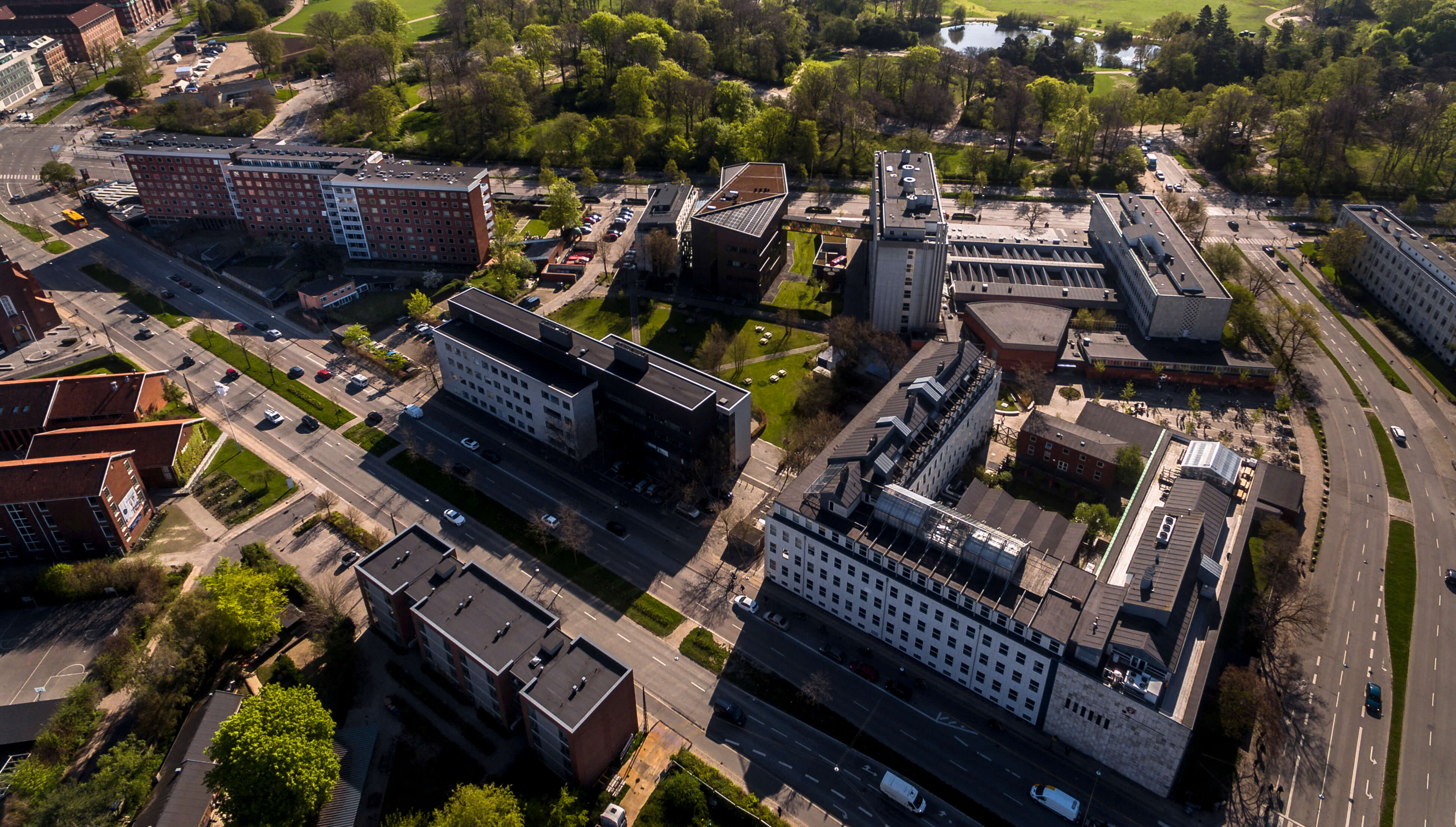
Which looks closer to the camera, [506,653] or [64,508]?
[506,653]

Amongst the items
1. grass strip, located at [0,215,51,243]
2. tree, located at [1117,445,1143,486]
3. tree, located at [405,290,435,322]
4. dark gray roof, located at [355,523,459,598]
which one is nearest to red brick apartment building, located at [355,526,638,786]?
dark gray roof, located at [355,523,459,598]

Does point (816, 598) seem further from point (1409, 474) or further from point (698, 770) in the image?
point (1409, 474)

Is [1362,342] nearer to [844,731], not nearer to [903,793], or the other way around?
[844,731]

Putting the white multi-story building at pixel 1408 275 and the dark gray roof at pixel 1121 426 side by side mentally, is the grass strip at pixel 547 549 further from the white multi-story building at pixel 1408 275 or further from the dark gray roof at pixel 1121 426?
the white multi-story building at pixel 1408 275

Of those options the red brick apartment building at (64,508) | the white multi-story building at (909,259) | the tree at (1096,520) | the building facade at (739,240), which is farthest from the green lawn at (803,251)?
the red brick apartment building at (64,508)

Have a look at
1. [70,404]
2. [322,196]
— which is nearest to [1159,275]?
[322,196]

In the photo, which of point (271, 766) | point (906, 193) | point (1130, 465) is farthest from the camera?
point (906, 193)

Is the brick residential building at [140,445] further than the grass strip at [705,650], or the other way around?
the brick residential building at [140,445]

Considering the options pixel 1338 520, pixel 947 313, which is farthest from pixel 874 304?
pixel 1338 520
